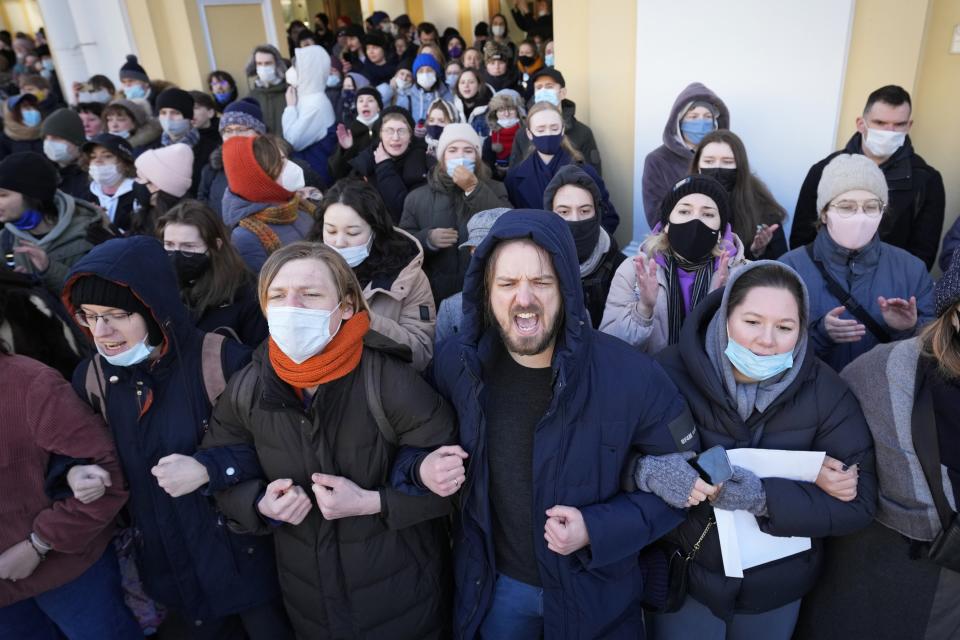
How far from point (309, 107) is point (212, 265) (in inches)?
163

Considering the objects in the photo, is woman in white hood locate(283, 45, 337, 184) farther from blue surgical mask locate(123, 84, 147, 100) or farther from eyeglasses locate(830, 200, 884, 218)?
eyeglasses locate(830, 200, 884, 218)

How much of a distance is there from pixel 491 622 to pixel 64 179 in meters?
5.88

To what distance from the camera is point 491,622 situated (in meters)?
2.31

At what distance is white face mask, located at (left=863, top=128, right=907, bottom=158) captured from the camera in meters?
3.76

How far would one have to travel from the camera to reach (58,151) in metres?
5.89

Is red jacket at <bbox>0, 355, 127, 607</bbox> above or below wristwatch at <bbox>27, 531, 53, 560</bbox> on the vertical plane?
above

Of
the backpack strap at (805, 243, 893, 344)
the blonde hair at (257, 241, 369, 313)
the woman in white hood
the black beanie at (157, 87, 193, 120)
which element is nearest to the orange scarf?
the blonde hair at (257, 241, 369, 313)

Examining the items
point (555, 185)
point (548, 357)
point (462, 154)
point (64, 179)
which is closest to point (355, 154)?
point (462, 154)

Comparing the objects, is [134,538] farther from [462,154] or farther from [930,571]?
[462,154]

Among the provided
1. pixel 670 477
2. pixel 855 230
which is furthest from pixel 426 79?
pixel 670 477

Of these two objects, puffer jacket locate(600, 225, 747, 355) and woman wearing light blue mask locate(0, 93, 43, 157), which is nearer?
puffer jacket locate(600, 225, 747, 355)

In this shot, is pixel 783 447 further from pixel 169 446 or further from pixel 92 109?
pixel 92 109

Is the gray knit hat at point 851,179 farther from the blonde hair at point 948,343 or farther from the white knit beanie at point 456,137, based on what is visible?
the white knit beanie at point 456,137

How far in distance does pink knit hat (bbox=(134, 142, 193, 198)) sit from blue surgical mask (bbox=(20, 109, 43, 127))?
415 centimetres
